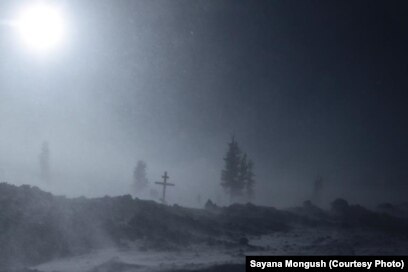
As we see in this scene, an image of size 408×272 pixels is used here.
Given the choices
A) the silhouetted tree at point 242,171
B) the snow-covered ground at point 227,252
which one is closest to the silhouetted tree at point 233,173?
the silhouetted tree at point 242,171

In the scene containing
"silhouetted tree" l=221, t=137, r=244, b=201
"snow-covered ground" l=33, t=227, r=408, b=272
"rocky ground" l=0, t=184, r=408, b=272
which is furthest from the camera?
"silhouetted tree" l=221, t=137, r=244, b=201

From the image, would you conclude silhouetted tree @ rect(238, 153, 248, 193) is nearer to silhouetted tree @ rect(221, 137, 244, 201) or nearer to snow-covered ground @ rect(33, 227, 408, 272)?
silhouetted tree @ rect(221, 137, 244, 201)

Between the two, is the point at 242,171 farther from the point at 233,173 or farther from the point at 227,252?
the point at 227,252

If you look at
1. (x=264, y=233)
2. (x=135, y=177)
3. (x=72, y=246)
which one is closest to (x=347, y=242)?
(x=264, y=233)

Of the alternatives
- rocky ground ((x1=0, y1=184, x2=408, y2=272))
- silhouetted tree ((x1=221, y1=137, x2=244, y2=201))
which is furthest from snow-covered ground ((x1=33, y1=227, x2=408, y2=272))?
silhouetted tree ((x1=221, y1=137, x2=244, y2=201))

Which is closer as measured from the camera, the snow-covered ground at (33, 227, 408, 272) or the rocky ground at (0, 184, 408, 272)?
the snow-covered ground at (33, 227, 408, 272)

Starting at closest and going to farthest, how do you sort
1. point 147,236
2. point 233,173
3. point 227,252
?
point 227,252 → point 147,236 → point 233,173

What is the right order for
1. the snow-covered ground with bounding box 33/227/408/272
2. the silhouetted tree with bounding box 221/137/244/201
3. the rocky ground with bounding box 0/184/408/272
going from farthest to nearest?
the silhouetted tree with bounding box 221/137/244/201
the rocky ground with bounding box 0/184/408/272
the snow-covered ground with bounding box 33/227/408/272

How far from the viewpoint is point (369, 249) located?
82.4ft

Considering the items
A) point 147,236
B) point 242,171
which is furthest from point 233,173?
point 147,236

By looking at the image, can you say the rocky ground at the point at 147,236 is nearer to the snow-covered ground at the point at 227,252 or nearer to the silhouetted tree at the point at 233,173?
the snow-covered ground at the point at 227,252

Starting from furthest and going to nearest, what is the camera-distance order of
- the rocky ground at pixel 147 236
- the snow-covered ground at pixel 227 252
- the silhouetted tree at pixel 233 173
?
the silhouetted tree at pixel 233 173 → the rocky ground at pixel 147 236 → the snow-covered ground at pixel 227 252

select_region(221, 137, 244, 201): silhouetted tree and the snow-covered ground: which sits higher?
select_region(221, 137, 244, 201): silhouetted tree

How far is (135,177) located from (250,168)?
1814 centimetres
